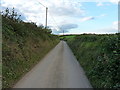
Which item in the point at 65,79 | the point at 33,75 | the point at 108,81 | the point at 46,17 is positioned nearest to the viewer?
the point at 108,81

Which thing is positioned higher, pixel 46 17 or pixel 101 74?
pixel 46 17

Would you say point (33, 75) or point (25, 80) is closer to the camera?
point (25, 80)

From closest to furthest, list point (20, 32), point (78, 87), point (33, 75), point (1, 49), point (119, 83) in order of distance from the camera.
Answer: point (119, 83) < point (78, 87) < point (33, 75) < point (1, 49) < point (20, 32)

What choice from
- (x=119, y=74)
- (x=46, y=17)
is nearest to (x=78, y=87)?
(x=119, y=74)

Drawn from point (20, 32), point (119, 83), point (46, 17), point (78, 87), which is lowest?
point (78, 87)

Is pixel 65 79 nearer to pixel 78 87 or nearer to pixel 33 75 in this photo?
pixel 78 87

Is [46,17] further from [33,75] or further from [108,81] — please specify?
[108,81]

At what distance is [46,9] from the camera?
4578 cm

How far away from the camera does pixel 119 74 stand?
6973 millimetres

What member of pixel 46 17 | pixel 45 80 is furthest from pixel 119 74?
pixel 46 17

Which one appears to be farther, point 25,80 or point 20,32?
point 20,32

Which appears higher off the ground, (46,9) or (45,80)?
(46,9)

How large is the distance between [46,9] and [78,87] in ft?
130

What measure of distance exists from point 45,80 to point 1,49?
150 inches
